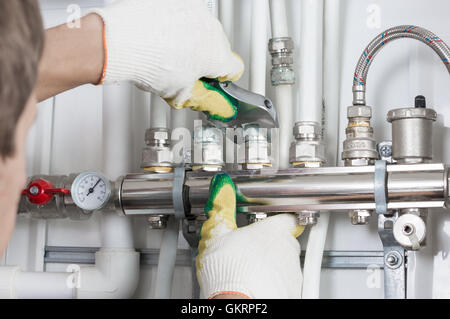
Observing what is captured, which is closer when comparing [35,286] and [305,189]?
[305,189]

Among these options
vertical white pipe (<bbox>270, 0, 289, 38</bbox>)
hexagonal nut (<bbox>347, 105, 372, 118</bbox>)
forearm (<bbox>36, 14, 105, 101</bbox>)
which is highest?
vertical white pipe (<bbox>270, 0, 289, 38</bbox>)

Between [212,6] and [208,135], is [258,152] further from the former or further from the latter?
[212,6]

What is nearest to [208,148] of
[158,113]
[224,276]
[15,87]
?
[158,113]

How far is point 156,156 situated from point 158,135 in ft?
0.12

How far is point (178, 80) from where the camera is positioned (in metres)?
0.81

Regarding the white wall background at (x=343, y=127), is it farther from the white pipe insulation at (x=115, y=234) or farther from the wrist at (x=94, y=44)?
the wrist at (x=94, y=44)

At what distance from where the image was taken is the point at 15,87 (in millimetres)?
396

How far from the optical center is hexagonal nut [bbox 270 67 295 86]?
37.0 inches

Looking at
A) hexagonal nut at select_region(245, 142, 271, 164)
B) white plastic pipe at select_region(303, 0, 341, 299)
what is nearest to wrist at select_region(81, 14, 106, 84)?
hexagonal nut at select_region(245, 142, 271, 164)

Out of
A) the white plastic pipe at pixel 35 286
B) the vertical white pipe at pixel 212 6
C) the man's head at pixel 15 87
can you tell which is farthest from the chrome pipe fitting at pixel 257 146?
the man's head at pixel 15 87

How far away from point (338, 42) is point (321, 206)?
29cm

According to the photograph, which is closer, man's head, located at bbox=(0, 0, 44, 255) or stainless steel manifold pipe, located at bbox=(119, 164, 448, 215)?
man's head, located at bbox=(0, 0, 44, 255)

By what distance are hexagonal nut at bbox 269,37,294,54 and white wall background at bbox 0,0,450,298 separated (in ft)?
0.20

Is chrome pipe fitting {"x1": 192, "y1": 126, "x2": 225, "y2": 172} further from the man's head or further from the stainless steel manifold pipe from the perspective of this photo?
the man's head
